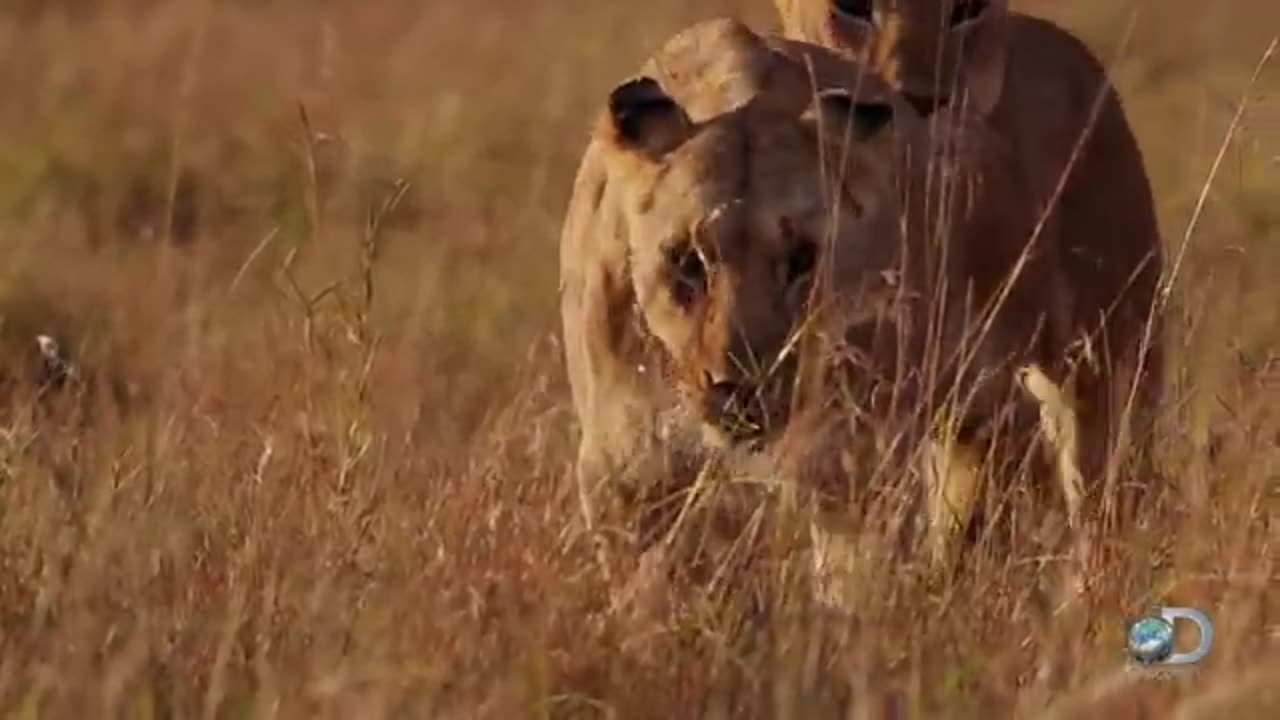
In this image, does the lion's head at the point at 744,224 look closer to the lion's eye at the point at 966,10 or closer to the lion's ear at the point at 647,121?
the lion's ear at the point at 647,121

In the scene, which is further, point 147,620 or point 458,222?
point 458,222

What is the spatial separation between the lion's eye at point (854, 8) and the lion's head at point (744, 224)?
680mm

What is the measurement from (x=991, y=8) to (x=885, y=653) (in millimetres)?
1708

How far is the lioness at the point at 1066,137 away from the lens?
5.30 meters

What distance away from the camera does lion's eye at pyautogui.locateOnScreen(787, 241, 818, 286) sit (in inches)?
176

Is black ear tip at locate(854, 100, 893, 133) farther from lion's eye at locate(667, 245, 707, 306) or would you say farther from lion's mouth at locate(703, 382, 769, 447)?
lion's mouth at locate(703, 382, 769, 447)

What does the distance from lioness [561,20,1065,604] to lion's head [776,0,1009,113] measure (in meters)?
0.23

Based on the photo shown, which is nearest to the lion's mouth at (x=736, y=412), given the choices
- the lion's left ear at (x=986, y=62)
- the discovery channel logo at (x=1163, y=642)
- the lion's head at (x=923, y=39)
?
the discovery channel logo at (x=1163, y=642)

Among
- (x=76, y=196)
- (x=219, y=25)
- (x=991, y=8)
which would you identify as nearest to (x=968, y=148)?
(x=991, y=8)

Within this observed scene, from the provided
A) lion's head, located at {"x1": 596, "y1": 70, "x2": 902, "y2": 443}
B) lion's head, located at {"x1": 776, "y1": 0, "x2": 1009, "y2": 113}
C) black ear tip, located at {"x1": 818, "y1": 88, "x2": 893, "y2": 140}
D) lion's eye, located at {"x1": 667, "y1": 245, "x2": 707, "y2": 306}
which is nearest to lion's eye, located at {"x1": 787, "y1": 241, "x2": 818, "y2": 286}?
lion's head, located at {"x1": 596, "y1": 70, "x2": 902, "y2": 443}

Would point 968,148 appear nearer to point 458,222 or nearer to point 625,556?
point 625,556

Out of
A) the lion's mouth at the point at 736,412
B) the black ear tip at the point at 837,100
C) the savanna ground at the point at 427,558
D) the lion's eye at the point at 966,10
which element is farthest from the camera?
the lion's eye at the point at 966,10

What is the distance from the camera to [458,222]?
1015cm

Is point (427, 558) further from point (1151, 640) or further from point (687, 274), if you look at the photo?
point (1151, 640)
